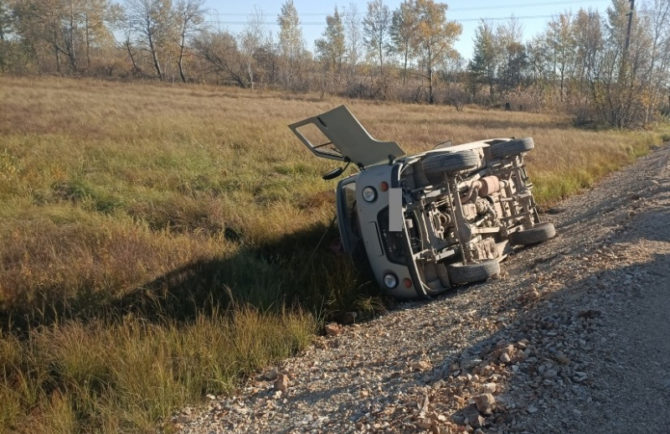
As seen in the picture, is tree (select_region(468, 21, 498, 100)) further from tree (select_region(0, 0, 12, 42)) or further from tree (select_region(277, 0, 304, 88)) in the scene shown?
tree (select_region(0, 0, 12, 42))

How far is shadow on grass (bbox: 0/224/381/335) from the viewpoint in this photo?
4875 millimetres

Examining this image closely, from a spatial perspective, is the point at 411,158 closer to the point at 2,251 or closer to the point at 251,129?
the point at 2,251

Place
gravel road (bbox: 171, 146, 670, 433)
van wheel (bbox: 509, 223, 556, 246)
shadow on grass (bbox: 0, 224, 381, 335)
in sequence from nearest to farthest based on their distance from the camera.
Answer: gravel road (bbox: 171, 146, 670, 433) < shadow on grass (bbox: 0, 224, 381, 335) < van wheel (bbox: 509, 223, 556, 246)

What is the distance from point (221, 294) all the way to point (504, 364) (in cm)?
306

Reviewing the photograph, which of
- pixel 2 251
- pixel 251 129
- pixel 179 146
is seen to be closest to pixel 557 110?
pixel 251 129

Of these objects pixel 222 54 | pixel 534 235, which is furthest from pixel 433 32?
pixel 534 235

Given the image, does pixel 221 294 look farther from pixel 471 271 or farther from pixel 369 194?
pixel 471 271

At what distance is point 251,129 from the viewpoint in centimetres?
1602

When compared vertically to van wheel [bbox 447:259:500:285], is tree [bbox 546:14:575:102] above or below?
above

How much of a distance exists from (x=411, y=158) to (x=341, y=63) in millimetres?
59566


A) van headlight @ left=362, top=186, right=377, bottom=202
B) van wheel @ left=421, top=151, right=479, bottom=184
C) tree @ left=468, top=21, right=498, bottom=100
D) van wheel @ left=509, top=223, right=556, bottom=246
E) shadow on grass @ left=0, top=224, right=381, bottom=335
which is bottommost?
shadow on grass @ left=0, top=224, right=381, bottom=335

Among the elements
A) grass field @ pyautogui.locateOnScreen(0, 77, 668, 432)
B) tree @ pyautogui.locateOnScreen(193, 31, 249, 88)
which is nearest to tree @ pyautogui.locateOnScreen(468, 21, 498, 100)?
tree @ pyautogui.locateOnScreen(193, 31, 249, 88)

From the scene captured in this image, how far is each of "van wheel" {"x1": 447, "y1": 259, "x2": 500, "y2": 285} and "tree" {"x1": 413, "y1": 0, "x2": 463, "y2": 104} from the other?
52916mm

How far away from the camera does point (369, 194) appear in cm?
501
